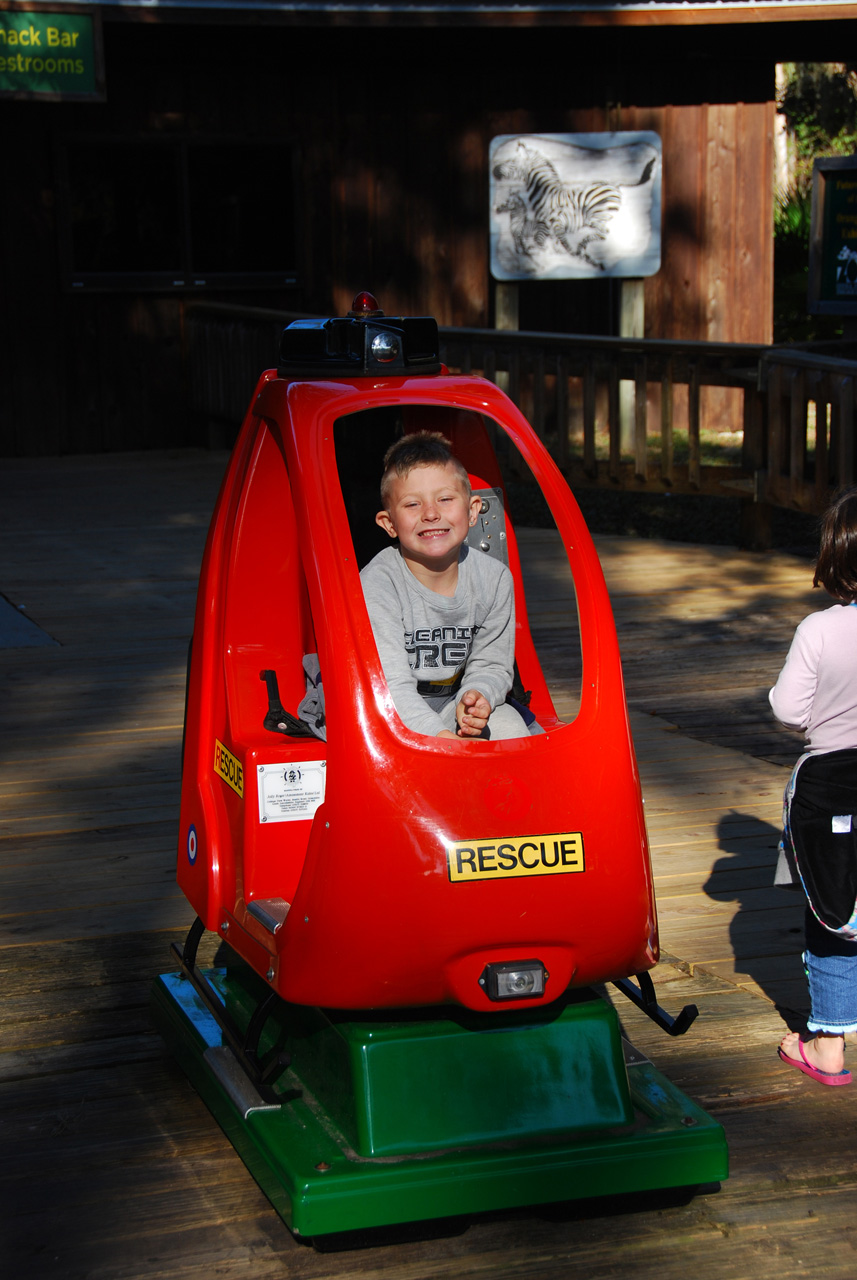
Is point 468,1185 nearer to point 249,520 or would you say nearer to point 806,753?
point 806,753

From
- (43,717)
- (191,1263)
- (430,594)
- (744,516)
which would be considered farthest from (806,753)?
(744,516)

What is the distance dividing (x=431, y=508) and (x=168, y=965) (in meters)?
1.48

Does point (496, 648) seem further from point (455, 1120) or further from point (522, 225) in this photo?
point (522, 225)

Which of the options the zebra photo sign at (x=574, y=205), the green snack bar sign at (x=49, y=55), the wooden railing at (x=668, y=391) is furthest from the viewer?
the zebra photo sign at (x=574, y=205)

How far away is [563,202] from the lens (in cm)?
1212

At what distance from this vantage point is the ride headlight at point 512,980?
243 cm

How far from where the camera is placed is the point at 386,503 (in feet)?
9.47

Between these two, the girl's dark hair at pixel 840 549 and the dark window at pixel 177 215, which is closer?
the girl's dark hair at pixel 840 549

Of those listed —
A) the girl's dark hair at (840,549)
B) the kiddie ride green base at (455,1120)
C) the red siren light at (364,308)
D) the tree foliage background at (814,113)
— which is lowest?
the kiddie ride green base at (455,1120)

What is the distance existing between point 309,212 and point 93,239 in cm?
179

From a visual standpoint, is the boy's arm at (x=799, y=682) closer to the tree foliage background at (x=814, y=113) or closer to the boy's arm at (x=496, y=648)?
the boy's arm at (x=496, y=648)

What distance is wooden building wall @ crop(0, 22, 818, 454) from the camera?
11.6 metres

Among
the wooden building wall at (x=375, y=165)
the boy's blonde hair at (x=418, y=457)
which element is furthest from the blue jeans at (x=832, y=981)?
the wooden building wall at (x=375, y=165)

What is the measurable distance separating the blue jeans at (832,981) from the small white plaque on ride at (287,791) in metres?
1.03
